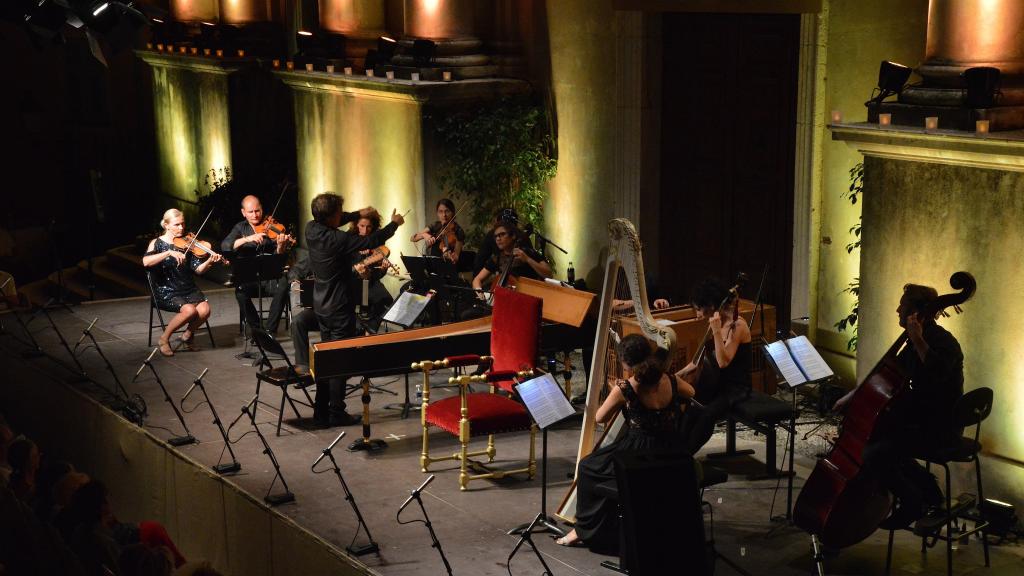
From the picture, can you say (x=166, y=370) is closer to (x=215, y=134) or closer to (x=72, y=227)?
(x=215, y=134)

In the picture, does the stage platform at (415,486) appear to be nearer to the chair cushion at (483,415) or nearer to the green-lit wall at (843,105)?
the chair cushion at (483,415)

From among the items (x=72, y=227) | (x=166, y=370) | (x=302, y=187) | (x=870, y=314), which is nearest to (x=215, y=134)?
(x=302, y=187)

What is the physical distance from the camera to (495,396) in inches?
322

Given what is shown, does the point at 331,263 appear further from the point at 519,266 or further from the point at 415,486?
the point at 415,486

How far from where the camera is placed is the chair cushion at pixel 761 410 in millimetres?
7566

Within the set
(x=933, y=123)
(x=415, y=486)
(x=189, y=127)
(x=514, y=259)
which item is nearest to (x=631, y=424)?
(x=415, y=486)

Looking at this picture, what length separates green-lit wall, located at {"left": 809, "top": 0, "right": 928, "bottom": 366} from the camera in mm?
8922

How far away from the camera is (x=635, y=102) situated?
37.1ft

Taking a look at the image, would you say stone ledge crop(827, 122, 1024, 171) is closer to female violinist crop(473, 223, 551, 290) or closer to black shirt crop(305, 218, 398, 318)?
female violinist crop(473, 223, 551, 290)

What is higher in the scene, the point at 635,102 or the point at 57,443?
the point at 635,102

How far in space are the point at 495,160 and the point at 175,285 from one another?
10.1 ft

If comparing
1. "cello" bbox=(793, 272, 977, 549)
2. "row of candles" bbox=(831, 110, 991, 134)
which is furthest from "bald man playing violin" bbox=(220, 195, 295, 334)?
"cello" bbox=(793, 272, 977, 549)

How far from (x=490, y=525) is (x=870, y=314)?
2.54 metres

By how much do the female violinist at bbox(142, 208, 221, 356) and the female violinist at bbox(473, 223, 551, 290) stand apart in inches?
97.3
